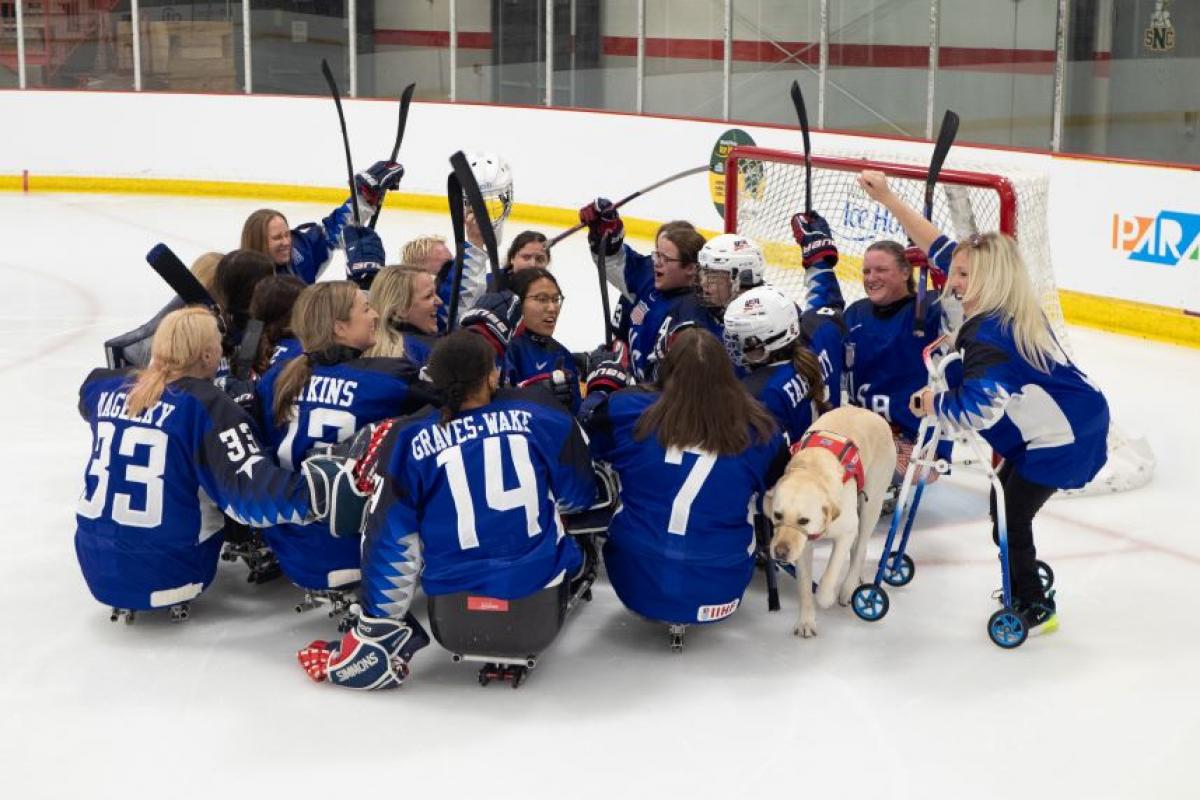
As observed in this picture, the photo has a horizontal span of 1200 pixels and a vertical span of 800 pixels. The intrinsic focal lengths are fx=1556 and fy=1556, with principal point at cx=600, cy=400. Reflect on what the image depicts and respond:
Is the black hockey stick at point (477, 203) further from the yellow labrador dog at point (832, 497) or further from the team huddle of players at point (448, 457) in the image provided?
the yellow labrador dog at point (832, 497)

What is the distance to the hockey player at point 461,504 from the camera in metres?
3.65

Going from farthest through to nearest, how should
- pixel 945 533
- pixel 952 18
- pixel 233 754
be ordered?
1. pixel 952 18
2. pixel 945 533
3. pixel 233 754

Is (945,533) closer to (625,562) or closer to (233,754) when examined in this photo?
(625,562)

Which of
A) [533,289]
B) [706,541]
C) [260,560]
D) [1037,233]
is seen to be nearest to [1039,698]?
[706,541]

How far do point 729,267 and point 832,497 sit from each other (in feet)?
3.67

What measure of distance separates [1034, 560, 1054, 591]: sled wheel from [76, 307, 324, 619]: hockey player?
76.9 inches

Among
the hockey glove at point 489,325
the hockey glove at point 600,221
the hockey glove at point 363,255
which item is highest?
the hockey glove at point 600,221

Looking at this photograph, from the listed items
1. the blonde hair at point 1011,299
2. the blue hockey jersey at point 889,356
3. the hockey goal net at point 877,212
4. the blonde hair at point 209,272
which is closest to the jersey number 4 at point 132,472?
the blonde hair at point 209,272

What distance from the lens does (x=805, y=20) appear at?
1065cm

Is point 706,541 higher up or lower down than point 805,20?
lower down

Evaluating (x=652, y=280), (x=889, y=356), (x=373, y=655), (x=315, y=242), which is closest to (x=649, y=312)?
(x=652, y=280)

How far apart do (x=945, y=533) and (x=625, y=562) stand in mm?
1505

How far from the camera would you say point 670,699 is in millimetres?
3775

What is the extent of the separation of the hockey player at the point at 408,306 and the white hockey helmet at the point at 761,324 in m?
0.93
